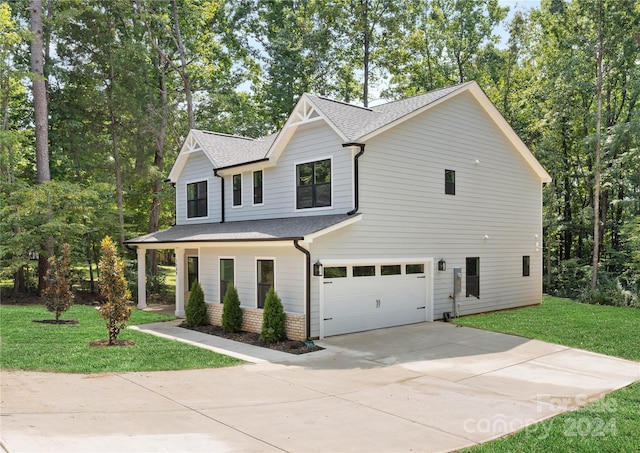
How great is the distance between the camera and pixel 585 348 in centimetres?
1192

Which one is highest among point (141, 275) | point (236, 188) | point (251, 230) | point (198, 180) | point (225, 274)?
point (198, 180)

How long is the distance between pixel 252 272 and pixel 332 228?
10.7 ft

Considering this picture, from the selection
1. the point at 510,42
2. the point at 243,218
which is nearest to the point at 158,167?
the point at 243,218

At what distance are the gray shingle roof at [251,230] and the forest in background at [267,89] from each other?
4973 millimetres

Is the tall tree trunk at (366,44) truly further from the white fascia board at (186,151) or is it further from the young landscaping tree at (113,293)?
the young landscaping tree at (113,293)

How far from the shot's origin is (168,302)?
22.4m

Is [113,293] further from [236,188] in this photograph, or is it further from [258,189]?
[236,188]

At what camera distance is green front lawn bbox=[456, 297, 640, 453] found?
581 centimetres

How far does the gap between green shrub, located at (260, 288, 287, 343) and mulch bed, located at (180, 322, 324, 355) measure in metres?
0.16

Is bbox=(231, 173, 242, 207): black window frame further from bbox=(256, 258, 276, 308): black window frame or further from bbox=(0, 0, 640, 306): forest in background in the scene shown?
bbox=(0, 0, 640, 306): forest in background

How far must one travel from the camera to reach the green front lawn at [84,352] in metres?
9.59

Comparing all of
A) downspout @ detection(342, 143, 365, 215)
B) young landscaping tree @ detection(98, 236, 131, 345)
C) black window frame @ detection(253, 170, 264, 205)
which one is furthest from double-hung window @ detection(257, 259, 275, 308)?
young landscaping tree @ detection(98, 236, 131, 345)

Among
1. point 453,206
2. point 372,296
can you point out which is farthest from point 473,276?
point 372,296

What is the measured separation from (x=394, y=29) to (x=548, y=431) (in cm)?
2757
